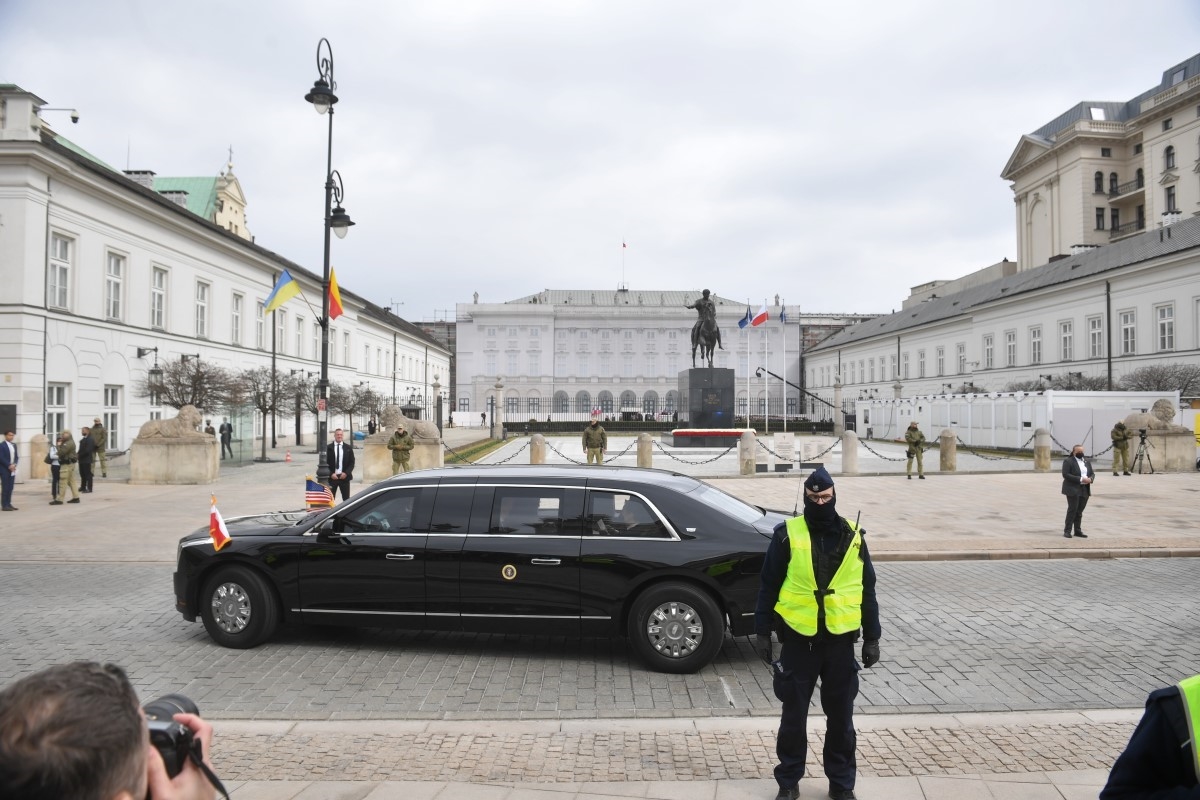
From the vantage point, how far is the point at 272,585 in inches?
277

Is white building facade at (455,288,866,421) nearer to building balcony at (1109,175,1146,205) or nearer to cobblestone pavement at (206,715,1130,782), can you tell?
building balcony at (1109,175,1146,205)

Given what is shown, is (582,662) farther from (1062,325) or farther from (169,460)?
(1062,325)

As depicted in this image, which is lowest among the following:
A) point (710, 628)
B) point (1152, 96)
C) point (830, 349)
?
point (710, 628)

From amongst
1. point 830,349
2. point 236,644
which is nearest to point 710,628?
point 236,644

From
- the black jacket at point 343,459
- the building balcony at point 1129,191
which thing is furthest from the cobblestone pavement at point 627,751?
the building balcony at point 1129,191

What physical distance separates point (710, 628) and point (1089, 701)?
8.80ft

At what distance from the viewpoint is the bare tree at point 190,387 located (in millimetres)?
29506

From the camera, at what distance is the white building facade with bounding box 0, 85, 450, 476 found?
82.7 ft

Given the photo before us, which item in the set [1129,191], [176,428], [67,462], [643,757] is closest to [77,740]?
[643,757]

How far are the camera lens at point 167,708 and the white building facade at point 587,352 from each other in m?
91.7

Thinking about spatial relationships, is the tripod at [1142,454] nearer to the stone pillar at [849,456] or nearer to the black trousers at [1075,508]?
the stone pillar at [849,456]

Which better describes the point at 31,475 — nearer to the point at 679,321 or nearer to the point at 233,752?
the point at 233,752

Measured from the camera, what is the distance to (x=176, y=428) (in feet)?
74.4

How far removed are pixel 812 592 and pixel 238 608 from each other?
518 centimetres
